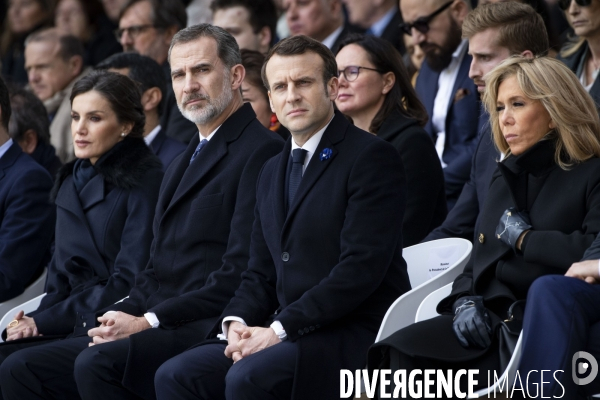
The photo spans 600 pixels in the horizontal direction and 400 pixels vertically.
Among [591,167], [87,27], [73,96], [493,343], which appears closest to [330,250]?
[493,343]

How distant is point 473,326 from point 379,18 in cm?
470

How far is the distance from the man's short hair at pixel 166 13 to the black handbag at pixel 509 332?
501 centimetres

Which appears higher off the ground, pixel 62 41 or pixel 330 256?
pixel 62 41

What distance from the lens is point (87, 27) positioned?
10.7 m

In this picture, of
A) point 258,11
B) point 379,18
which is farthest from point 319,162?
point 379,18

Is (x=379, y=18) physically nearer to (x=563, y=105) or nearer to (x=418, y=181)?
(x=418, y=181)

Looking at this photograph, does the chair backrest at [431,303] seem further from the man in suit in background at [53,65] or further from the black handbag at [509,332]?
the man in suit in background at [53,65]

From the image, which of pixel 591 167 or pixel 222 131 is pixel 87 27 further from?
pixel 591 167

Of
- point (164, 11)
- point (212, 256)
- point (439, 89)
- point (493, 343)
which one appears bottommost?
point (493, 343)

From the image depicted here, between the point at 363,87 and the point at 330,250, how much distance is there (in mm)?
1705

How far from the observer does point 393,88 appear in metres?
5.66

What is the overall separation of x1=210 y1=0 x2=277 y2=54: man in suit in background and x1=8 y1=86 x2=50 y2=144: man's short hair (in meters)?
1.66

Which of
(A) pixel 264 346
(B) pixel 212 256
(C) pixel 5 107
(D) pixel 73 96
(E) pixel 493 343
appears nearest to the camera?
(E) pixel 493 343

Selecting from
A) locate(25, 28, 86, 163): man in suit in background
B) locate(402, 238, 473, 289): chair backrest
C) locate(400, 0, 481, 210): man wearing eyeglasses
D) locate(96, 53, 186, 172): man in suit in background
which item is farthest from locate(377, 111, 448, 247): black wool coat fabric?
locate(25, 28, 86, 163): man in suit in background
